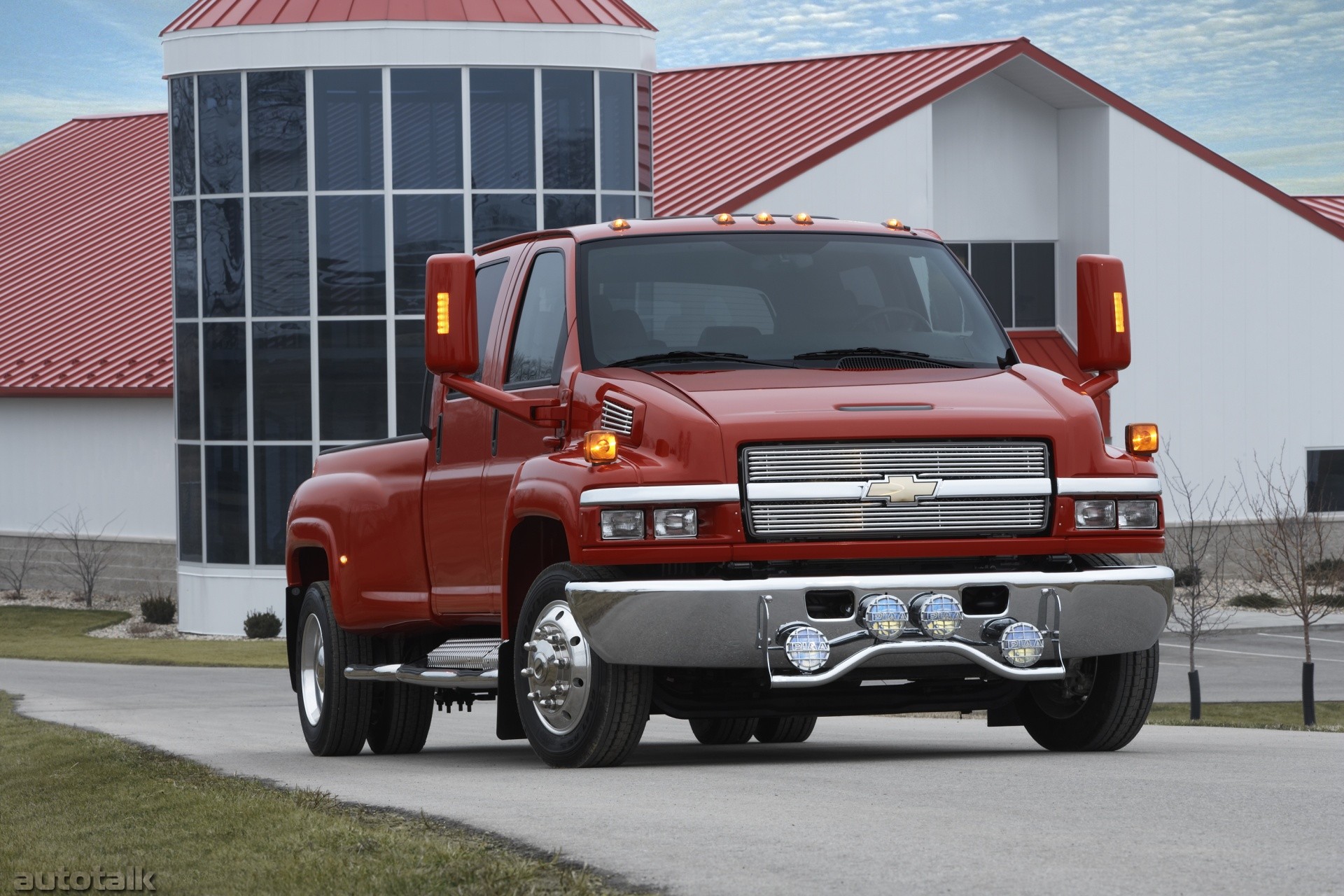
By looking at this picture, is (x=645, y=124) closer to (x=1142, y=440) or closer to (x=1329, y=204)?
(x=1329, y=204)

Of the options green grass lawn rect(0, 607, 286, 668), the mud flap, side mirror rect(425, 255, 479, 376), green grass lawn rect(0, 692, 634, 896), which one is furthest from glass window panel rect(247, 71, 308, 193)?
side mirror rect(425, 255, 479, 376)

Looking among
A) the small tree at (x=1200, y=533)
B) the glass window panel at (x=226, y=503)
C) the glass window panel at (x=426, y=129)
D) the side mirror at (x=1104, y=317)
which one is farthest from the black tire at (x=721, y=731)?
the small tree at (x=1200, y=533)

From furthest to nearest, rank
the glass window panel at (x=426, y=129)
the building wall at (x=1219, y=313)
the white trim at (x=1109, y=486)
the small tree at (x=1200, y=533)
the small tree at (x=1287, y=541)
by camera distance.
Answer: the building wall at (x=1219, y=313), the small tree at (x=1200, y=533), the small tree at (x=1287, y=541), the glass window panel at (x=426, y=129), the white trim at (x=1109, y=486)

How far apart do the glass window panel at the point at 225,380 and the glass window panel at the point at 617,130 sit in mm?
5753

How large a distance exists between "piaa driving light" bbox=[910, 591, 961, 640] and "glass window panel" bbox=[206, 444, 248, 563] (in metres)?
25.2

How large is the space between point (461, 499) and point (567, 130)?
2241cm

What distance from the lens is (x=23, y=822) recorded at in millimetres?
9523

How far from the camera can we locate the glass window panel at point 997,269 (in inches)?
1574

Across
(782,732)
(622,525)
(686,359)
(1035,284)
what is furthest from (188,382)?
(622,525)

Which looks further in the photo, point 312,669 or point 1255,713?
point 1255,713

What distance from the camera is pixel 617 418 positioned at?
914 centimetres

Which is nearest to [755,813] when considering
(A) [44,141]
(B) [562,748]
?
(B) [562,748]

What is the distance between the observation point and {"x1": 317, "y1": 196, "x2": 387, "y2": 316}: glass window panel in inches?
1265

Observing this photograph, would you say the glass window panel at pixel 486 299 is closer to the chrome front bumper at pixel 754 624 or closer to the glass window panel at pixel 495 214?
the chrome front bumper at pixel 754 624
